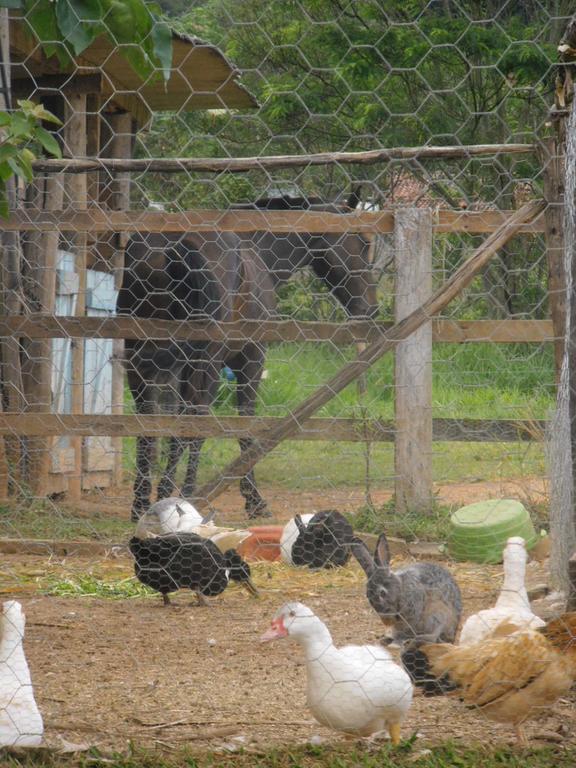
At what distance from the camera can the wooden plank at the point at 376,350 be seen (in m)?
3.91

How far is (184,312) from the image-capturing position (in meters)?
5.77

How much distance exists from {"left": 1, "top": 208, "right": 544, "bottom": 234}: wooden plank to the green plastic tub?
122 centimetres

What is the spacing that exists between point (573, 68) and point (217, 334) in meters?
2.31

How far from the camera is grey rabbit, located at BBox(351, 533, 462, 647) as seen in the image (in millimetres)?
3402

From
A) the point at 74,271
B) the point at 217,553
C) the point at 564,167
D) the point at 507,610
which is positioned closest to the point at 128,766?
the point at 507,610

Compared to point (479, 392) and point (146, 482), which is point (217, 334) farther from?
point (479, 392)

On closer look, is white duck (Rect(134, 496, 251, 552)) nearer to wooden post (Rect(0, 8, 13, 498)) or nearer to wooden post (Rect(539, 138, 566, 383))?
wooden post (Rect(0, 8, 13, 498))

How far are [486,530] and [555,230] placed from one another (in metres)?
1.83

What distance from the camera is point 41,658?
325 cm

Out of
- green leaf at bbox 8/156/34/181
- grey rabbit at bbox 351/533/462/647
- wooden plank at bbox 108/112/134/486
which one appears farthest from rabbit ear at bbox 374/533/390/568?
wooden plank at bbox 108/112/134/486

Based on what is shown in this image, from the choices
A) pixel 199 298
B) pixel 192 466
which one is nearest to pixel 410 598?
pixel 192 466

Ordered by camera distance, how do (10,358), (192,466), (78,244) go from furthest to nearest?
(78,244), (10,358), (192,466)

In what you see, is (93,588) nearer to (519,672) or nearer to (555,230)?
(519,672)

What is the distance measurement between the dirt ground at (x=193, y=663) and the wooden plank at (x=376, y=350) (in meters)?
0.51
